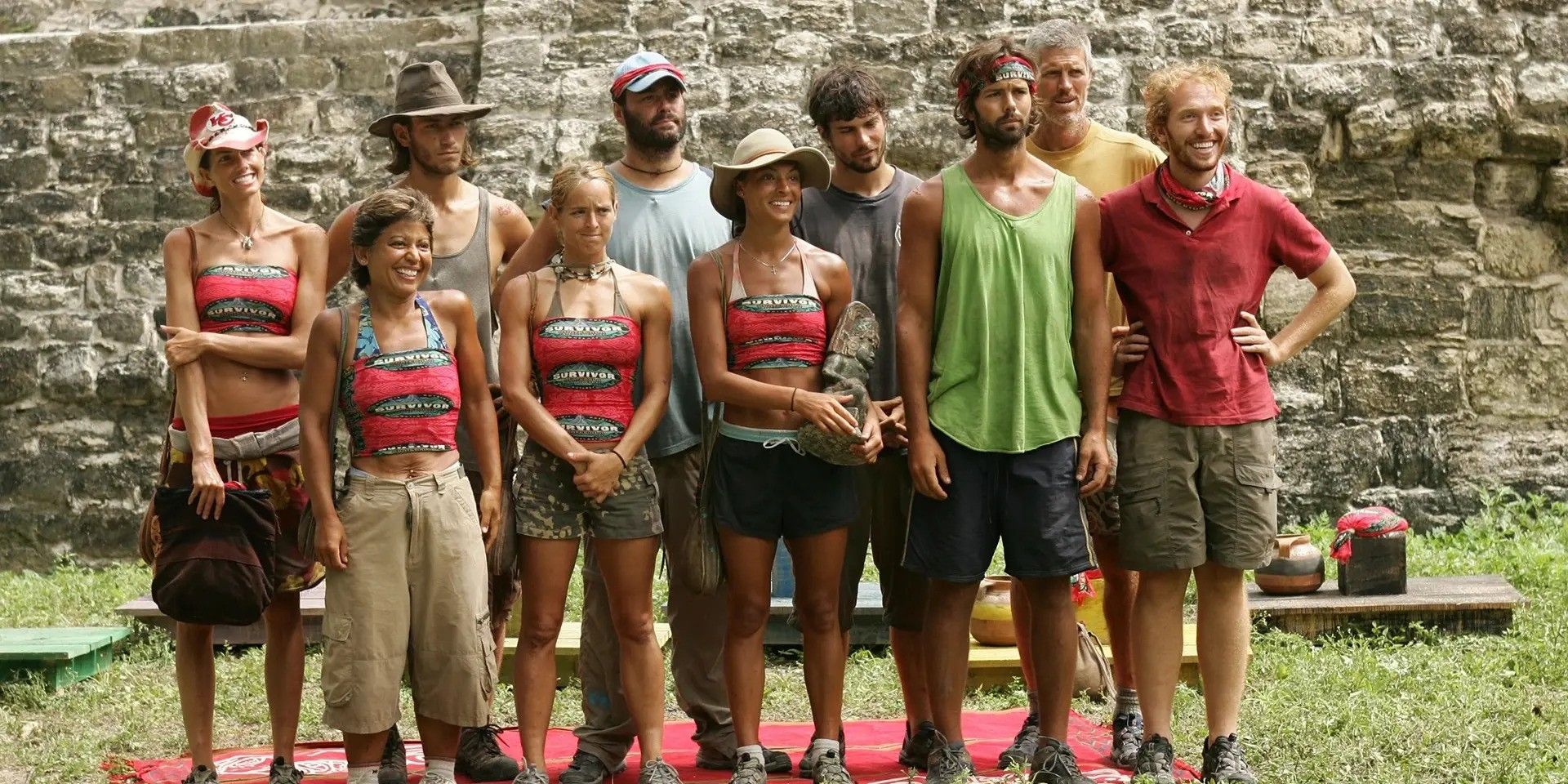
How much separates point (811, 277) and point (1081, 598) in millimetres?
2236

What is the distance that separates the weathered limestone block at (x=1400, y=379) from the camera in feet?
24.8

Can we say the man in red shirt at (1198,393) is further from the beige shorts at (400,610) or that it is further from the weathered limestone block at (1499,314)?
the weathered limestone block at (1499,314)

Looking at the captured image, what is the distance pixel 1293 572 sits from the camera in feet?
21.1

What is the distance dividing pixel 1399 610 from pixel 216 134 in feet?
14.1

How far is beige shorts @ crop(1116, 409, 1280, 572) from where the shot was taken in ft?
14.4

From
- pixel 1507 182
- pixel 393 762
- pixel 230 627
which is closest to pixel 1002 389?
pixel 393 762

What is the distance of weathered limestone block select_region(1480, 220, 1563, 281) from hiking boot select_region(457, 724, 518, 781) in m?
4.99

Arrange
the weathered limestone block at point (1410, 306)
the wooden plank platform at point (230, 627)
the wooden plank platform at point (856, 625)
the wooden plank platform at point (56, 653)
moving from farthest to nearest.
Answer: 1. the weathered limestone block at point (1410, 306)
2. the wooden plank platform at point (230, 627)
3. the wooden plank platform at point (856, 625)
4. the wooden plank platform at point (56, 653)

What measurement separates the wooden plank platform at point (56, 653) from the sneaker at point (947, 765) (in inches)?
128

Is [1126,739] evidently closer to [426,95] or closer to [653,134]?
[653,134]

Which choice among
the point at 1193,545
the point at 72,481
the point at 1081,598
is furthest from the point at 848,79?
the point at 72,481

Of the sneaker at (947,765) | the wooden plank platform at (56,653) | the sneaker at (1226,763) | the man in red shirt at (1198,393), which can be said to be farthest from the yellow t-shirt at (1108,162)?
the wooden plank platform at (56,653)

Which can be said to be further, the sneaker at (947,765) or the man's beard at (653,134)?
the man's beard at (653,134)

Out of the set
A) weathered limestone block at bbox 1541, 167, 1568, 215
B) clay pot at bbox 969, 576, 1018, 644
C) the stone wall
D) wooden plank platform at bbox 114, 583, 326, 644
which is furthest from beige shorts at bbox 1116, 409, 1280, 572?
weathered limestone block at bbox 1541, 167, 1568, 215
